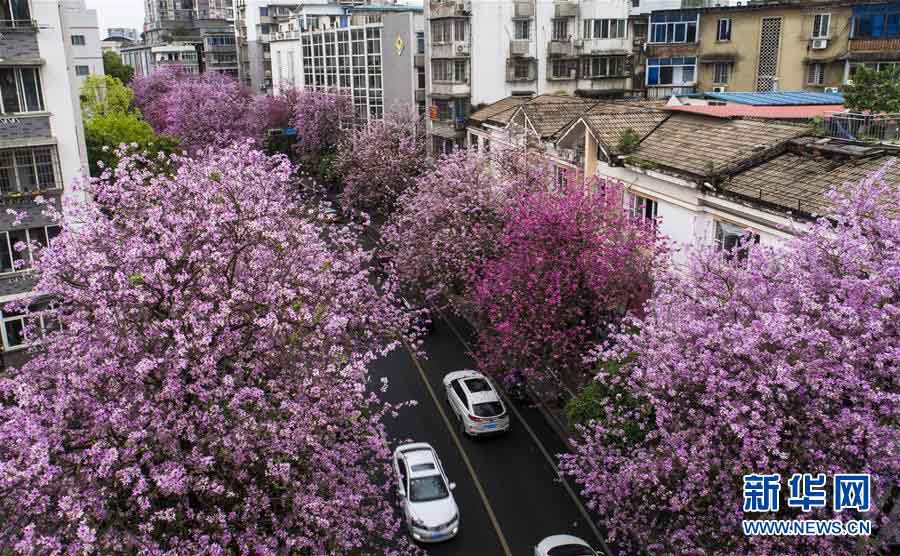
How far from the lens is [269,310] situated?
15031 millimetres

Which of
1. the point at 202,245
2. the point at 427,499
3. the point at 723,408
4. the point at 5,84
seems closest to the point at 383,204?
the point at 5,84

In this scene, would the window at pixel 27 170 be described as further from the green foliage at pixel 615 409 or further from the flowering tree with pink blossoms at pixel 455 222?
the green foliage at pixel 615 409

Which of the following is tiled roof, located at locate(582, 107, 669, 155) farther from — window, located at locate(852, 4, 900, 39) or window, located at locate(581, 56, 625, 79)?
window, located at locate(581, 56, 625, 79)

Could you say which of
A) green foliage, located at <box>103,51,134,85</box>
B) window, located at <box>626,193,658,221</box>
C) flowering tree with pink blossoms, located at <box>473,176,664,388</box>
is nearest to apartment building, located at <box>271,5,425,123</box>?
green foliage, located at <box>103,51,134,85</box>

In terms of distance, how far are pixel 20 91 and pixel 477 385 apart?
23.2 meters

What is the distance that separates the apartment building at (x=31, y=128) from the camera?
101 feet

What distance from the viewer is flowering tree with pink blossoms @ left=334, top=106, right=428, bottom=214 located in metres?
53.0

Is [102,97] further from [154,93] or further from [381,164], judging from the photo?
[381,164]

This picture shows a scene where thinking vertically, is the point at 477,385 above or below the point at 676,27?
below

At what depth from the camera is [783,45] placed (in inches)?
2131

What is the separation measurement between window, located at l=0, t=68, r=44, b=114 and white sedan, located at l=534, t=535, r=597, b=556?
27.6 metres

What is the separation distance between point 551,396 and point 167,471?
2006cm

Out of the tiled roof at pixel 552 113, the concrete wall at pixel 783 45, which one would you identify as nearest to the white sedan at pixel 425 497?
the tiled roof at pixel 552 113

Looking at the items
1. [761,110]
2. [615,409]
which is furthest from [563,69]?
[615,409]
